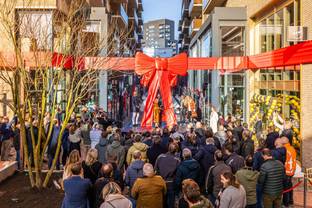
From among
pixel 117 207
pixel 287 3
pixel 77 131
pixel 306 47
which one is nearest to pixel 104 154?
pixel 77 131

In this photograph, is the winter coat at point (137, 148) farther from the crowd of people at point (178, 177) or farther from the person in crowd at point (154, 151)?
the person in crowd at point (154, 151)

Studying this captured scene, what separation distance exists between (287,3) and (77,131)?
1034cm

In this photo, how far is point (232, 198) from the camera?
21.0ft

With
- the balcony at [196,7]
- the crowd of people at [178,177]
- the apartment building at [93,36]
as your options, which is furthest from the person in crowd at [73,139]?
the balcony at [196,7]

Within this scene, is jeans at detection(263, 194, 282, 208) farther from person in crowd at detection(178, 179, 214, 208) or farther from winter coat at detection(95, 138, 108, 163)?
winter coat at detection(95, 138, 108, 163)

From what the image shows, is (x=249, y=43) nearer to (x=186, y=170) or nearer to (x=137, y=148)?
(x=137, y=148)

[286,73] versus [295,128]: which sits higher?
[286,73]

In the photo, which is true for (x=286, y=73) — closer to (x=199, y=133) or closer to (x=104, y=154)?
(x=199, y=133)

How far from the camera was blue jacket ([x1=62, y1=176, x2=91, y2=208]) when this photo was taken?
22.3ft

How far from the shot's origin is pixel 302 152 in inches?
609

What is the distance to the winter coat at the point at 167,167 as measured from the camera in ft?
28.8

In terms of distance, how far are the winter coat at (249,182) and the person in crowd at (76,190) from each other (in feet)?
8.97

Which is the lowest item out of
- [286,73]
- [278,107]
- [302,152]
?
[302,152]

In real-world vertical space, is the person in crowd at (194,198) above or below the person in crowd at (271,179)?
above
